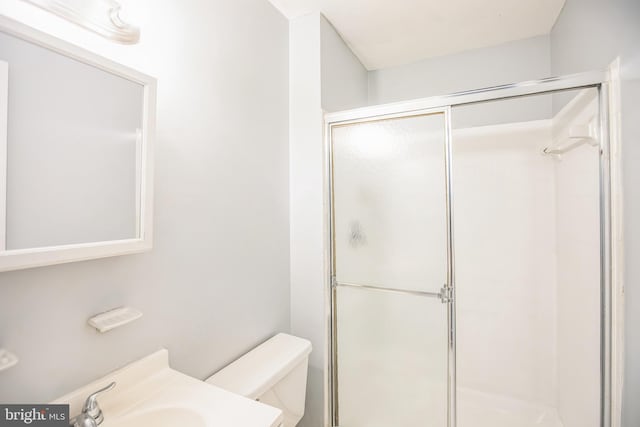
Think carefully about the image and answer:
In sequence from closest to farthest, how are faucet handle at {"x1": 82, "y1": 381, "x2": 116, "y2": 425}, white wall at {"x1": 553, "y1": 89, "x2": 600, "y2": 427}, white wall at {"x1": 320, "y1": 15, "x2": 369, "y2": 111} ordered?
faucet handle at {"x1": 82, "y1": 381, "x2": 116, "y2": 425} → white wall at {"x1": 553, "y1": 89, "x2": 600, "y2": 427} → white wall at {"x1": 320, "y1": 15, "x2": 369, "y2": 111}

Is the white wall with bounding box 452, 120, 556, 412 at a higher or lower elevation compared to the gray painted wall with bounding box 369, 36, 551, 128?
lower

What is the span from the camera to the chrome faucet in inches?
29.8

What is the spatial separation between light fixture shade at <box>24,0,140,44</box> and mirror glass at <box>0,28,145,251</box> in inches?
4.3

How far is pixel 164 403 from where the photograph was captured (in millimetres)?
906

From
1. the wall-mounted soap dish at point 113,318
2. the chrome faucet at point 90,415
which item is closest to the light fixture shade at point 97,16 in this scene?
the wall-mounted soap dish at point 113,318

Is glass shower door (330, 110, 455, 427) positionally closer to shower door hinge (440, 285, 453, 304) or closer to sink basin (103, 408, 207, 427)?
shower door hinge (440, 285, 453, 304)

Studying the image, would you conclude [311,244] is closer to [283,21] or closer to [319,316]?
[319,316]

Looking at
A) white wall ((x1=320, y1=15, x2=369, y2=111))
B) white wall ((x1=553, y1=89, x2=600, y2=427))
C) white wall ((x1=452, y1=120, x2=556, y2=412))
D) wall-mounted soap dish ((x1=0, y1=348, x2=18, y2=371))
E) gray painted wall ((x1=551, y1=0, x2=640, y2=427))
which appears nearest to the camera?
wall-mounted soap dish ((x1=0, y1=348, x2=18, y2=371))

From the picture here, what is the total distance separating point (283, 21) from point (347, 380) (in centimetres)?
221

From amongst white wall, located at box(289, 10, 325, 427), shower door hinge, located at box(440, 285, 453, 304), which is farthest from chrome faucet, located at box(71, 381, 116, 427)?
shower door hinge, located at box(440, 285, 453, 304)

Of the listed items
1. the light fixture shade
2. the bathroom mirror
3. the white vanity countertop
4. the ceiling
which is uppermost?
the ceiling

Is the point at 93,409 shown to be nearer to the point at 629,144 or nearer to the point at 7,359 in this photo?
the point at 7,359

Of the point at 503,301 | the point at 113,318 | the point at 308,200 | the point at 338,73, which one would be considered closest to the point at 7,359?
the point at 113,318

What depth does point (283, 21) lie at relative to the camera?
5.90 feet
